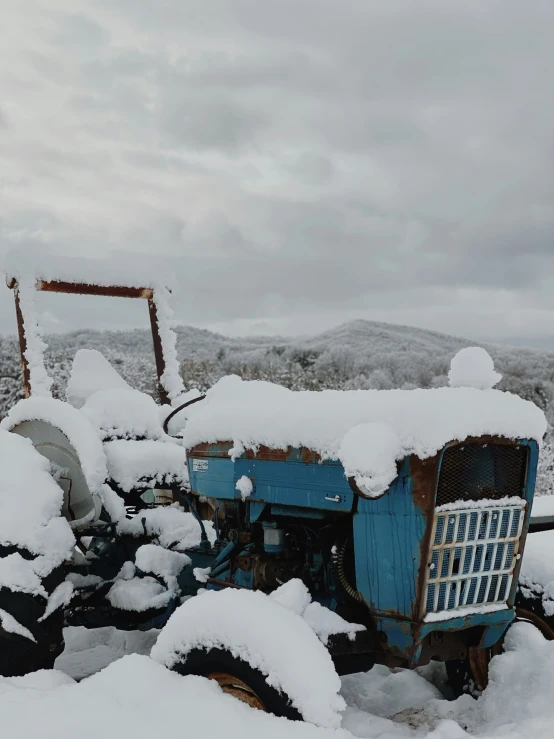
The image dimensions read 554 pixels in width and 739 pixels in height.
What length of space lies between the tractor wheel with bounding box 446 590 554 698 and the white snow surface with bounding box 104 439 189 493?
5.34ft

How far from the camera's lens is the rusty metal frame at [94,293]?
4457 millimetres

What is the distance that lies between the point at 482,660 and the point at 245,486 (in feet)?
4.23

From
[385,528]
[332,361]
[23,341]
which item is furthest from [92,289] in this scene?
[332,361]

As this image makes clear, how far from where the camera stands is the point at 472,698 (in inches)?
123

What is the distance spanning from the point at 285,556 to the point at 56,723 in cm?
112

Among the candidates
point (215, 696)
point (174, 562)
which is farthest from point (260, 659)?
point (174, 562)

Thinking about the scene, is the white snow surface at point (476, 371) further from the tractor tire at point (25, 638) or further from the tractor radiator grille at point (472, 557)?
the tractor tire at point (25, 638)

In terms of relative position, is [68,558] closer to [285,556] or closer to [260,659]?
[285,556]

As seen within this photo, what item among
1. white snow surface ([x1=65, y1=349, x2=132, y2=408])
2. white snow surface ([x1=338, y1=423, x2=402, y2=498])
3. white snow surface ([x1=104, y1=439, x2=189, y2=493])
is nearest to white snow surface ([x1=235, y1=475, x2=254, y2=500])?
white snow surface ([x1=338, y1=423, x2=402, y2=498])

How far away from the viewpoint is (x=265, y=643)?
7.66 ft

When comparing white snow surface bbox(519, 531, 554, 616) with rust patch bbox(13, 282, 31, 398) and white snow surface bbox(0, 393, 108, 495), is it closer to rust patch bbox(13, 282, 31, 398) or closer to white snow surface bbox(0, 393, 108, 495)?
white snow surface bbox(0, 393, 108, 495)

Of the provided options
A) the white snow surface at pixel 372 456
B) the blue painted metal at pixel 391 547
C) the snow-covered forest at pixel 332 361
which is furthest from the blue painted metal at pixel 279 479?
the snow-covered forest at pixel 332 361

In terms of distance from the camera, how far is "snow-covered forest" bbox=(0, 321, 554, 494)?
11445 mm

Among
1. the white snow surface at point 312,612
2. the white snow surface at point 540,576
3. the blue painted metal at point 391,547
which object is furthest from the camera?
the white snow surface at point 540,576
